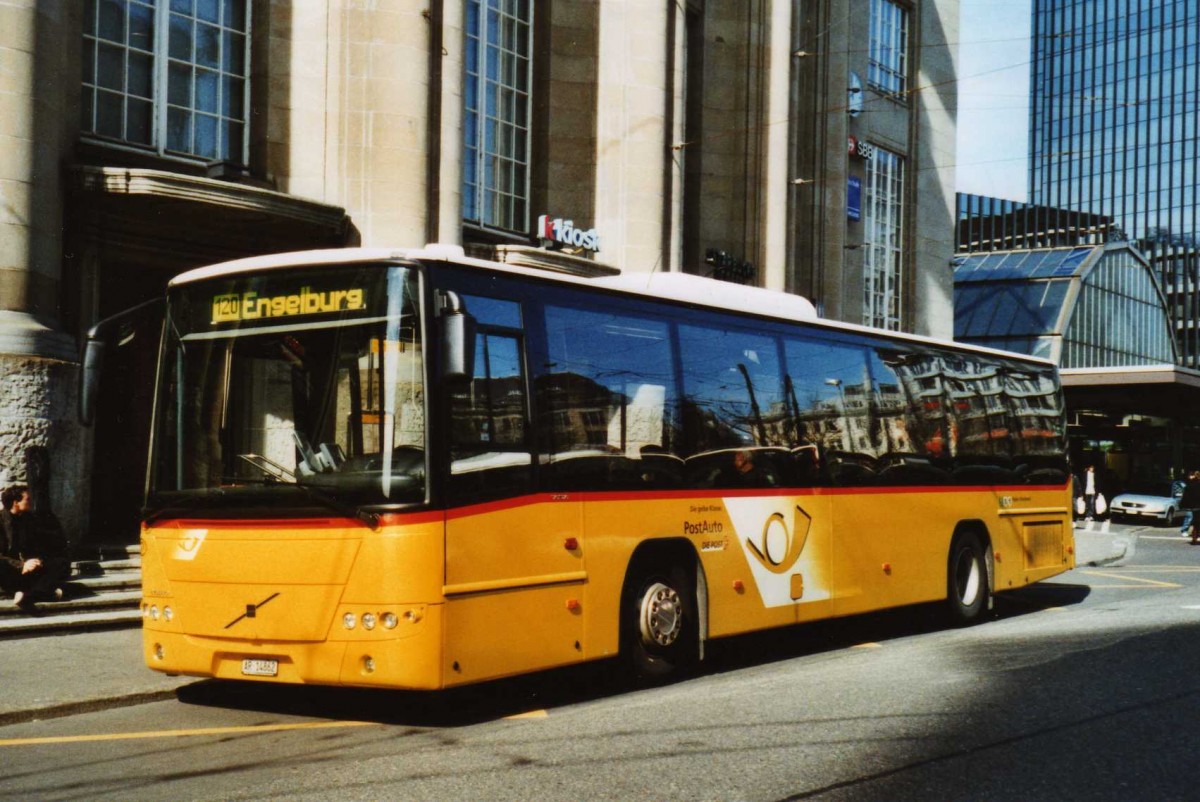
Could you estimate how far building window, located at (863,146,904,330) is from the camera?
1491 inches

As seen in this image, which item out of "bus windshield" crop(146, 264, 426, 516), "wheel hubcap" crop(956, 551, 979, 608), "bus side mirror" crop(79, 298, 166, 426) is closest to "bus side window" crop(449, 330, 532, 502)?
"bus windshield" crop(146, 264, 426, 516)

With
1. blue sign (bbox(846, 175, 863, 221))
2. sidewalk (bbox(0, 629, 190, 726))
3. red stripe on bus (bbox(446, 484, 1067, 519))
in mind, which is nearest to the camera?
red stripe on bus (bbox(446, 484, 1067, 519))

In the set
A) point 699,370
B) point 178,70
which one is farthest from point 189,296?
point 178,70

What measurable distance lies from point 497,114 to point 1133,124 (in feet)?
373

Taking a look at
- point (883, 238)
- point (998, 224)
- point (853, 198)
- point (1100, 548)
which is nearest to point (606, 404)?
point (1100, 548)

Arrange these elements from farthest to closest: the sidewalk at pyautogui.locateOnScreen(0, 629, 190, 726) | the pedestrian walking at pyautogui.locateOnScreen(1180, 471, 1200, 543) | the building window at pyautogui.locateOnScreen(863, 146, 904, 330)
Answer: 1. the building window at pyautogui.locateOnScreen(863, 146, 904, 330)
2. the pedestrian walking at pyautogui.locateOnScreen(1180, 471, 1200, 543)
3. the sidewalk at pyautogui.locateOnScreen(0, 629, 190, 726)

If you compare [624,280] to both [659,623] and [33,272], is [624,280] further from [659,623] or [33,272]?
[33,272]

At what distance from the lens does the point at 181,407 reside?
29.4 ft

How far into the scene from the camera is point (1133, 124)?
124500 millimetres

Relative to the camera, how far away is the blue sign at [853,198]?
35938 millimetres

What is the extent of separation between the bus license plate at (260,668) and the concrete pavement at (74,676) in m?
1.47

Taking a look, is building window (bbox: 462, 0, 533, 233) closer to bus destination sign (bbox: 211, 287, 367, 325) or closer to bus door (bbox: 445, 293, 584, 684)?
bus destination sign (bbox: 211, 287, 367, 325)

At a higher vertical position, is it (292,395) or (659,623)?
(292,395)

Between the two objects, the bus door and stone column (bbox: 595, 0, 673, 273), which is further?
stone column (bbox: 595, 0, 673, 273)
